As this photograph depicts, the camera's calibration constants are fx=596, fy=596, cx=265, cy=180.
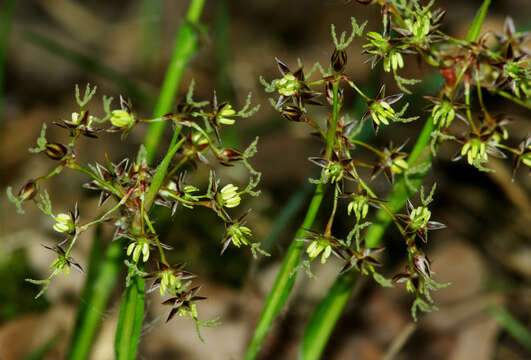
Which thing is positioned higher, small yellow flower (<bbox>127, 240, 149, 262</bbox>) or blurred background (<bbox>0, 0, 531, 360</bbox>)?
small yellow flower (<bbox>127, 240, 149, 262</bbox>)

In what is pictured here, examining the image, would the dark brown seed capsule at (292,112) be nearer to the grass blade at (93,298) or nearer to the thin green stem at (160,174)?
the thin green stem at (160,174)

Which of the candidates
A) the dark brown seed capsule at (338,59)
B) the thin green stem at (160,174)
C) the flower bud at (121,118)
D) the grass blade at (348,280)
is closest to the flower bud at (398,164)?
the grass blade at (348,280)

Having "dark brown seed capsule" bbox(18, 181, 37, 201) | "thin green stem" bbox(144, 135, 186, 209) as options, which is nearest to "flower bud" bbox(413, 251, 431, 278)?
"thin green stem" bbox(144, 135, 186, 209)

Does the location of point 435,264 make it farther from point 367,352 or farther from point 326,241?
point 326,241

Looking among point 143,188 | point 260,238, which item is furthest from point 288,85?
point 260,238

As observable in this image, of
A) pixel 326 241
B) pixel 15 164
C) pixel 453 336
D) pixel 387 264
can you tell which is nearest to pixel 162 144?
pixel 15 164

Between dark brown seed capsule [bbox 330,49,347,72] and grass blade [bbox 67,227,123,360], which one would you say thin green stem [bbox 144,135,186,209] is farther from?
grass blade [bbox 67,227,123,360]
